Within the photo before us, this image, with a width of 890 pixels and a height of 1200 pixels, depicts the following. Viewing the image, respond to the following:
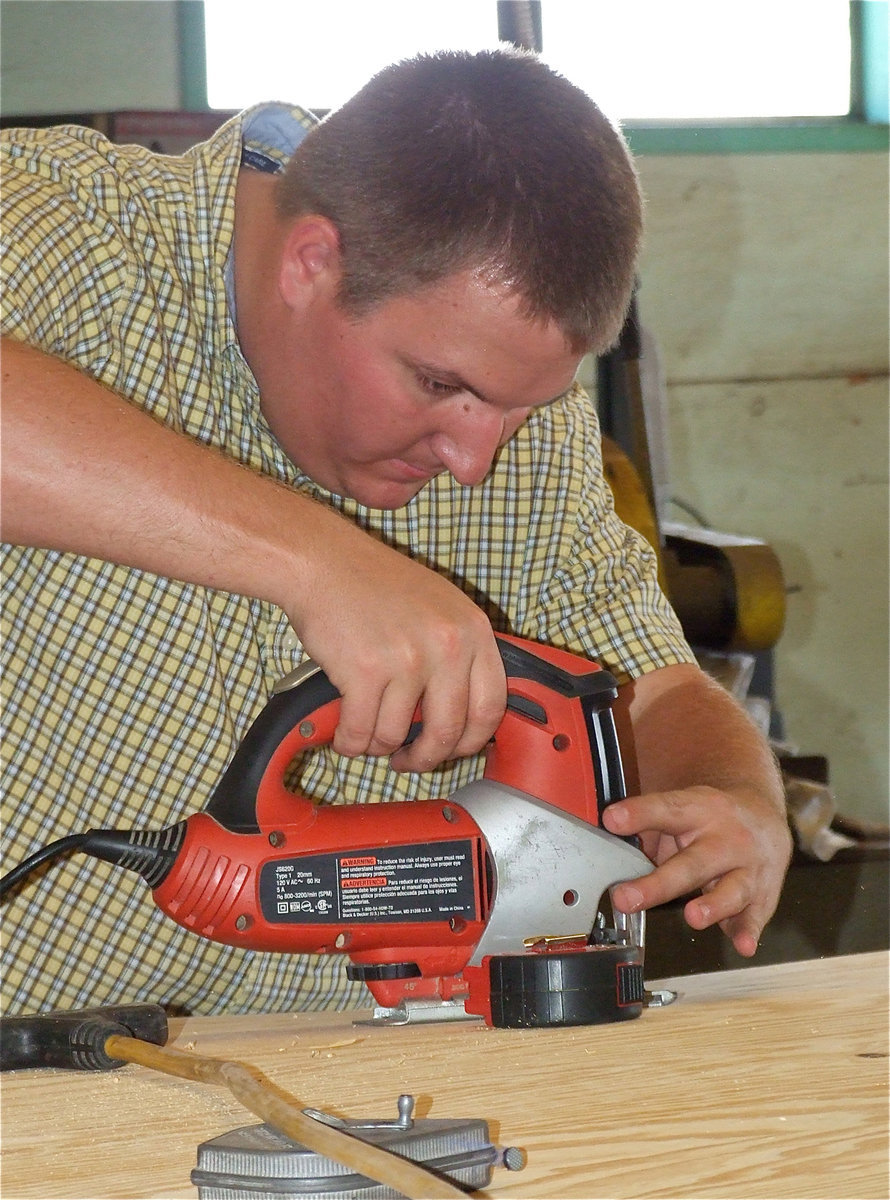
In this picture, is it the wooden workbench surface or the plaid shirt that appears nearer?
the wooden workbench surface

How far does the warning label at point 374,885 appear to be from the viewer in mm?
1075

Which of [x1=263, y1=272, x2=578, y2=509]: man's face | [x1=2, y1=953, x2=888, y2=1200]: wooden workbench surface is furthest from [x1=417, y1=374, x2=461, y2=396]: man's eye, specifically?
[x1=2, y1=953, x2=888, y2=1200]: wooden workbench surface

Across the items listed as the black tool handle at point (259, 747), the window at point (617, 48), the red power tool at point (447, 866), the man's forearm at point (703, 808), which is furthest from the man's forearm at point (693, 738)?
the window at point (617, 48)

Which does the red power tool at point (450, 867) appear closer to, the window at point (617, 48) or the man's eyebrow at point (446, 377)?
the man's eyebrow at point (446, 377)

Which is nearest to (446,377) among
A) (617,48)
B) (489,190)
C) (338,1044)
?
(489,190)

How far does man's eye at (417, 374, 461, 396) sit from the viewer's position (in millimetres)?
1307

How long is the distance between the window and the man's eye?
8.35ft

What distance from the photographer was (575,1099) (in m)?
0.80

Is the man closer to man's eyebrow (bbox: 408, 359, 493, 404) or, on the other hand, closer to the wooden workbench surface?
man's eyebrow (bbox: 408, 359, 493, 404)

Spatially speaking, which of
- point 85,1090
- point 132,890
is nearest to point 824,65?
point 132,890

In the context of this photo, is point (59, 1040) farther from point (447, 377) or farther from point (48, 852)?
point (447, 377)

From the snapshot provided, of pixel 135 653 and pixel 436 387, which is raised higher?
pixel 436 387

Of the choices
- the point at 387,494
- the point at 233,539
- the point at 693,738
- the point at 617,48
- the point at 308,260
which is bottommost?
the point at 693,738

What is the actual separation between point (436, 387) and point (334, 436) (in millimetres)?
164
